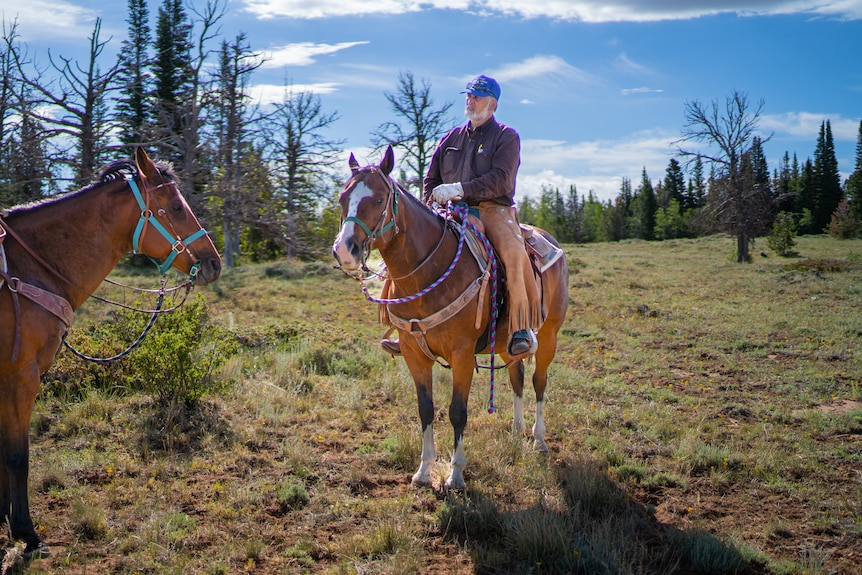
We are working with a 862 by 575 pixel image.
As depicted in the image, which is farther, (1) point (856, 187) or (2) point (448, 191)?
(1) point (856, 187)

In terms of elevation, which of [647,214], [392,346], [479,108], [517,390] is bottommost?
[517,390]

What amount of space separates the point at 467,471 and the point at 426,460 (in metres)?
0.45

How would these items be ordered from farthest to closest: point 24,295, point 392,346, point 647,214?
point 647,214, point 392,346, point 24,295

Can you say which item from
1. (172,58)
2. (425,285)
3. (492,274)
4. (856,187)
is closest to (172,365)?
(425,285)

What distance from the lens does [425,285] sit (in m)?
5.04

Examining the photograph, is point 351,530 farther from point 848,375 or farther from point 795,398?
point 848,375

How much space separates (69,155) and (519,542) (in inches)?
563

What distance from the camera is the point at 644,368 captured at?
9.79 meters

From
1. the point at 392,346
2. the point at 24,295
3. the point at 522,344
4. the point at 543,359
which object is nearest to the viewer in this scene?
the point at 24,295

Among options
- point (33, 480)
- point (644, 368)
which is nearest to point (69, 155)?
point (33, 480)

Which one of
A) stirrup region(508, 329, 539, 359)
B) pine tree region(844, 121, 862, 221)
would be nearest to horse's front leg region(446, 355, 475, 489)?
stirrup region(508, 329, 539, 359)

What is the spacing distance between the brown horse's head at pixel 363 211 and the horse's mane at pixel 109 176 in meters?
1.32

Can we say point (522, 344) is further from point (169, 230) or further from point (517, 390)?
point (169, 230)

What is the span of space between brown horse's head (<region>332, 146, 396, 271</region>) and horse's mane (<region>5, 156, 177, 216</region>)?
132 centimetres
